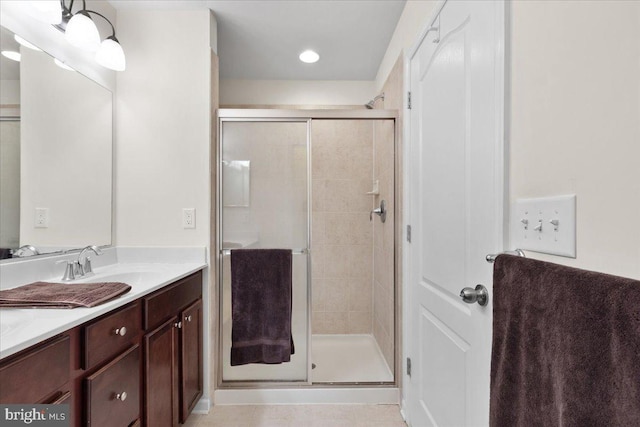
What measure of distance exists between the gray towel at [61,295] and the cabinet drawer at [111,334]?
0.23 feet

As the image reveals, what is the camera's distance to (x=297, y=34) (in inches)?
90.8

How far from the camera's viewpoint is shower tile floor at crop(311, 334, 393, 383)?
7.53 ft

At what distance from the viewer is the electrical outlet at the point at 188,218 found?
2.05m

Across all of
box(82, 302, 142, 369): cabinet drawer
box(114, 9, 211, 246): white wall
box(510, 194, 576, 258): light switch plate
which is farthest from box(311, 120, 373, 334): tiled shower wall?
box(510, 194, 576, 258): light switch plate

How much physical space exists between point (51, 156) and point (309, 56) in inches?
74.2

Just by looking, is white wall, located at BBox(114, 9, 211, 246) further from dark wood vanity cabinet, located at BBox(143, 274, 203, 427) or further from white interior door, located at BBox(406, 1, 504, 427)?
white interior door, located at BBox(406, 1, 504, 427)

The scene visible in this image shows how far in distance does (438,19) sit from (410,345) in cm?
161

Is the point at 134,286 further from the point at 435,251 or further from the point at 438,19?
the point at 438,19

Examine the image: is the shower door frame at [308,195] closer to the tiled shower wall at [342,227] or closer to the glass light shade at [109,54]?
the glass light shade at [109,54]

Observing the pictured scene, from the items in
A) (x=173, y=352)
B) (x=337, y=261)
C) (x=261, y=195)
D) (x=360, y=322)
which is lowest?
(x=360, y=322)

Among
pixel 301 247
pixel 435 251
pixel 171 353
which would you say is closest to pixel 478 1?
pixel 435 251

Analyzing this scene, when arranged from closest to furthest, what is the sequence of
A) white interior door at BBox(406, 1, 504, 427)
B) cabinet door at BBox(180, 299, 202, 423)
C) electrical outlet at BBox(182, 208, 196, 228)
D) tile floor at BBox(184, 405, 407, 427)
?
white interior door at BBox(406, 1, 504, 427), cabinet door at BBox(180, 299, 202, 423), tile floor at BBox(184, 405, 407, 427), electrical outlet at BBox(182, 208, 196, 228)

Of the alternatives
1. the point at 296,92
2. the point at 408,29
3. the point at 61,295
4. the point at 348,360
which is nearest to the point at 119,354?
the point at 61,295

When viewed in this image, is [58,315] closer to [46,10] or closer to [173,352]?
[173,352]
